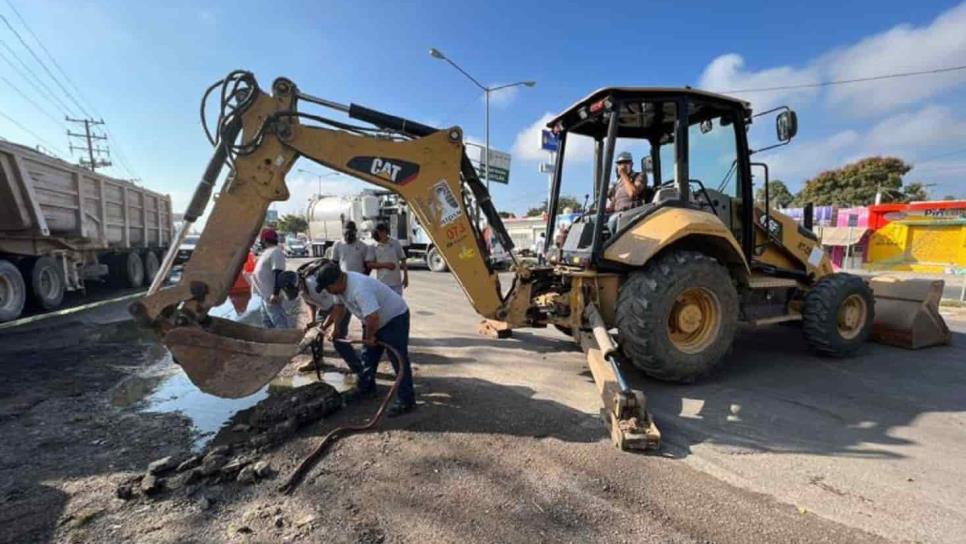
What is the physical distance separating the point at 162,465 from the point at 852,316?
22.2ft

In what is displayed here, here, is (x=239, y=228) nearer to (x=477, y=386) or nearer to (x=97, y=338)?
(x=477, y=386)

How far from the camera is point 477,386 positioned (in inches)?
182

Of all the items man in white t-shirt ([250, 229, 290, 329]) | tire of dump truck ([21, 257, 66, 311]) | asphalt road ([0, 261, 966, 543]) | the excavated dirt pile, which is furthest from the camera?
tire of dump truck ([21, 257, 66, 311])

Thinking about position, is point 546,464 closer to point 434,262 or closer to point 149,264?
point 149,264

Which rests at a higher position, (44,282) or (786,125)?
(786,125)

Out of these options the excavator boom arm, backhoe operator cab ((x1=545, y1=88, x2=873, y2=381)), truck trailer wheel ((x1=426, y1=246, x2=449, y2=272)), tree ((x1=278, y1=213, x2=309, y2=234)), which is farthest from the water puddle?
tree ((x1=278, y1=213, x2=309, y2=234))

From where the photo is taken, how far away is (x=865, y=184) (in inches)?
1661

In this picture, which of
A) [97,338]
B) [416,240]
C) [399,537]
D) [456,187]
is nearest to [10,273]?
[97,338]

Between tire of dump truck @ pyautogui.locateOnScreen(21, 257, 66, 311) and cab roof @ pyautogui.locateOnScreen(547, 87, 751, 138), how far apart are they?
9301 millimetres

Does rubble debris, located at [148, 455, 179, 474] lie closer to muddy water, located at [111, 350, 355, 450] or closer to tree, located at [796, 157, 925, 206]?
muddy water, located at [111, 350, 355, 450]

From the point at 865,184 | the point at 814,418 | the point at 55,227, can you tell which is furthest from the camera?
the point at 865,184

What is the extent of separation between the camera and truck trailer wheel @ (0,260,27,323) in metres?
7.66

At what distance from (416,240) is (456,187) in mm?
15176

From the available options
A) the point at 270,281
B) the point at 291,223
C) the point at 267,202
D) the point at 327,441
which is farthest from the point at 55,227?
the point at 291,223
